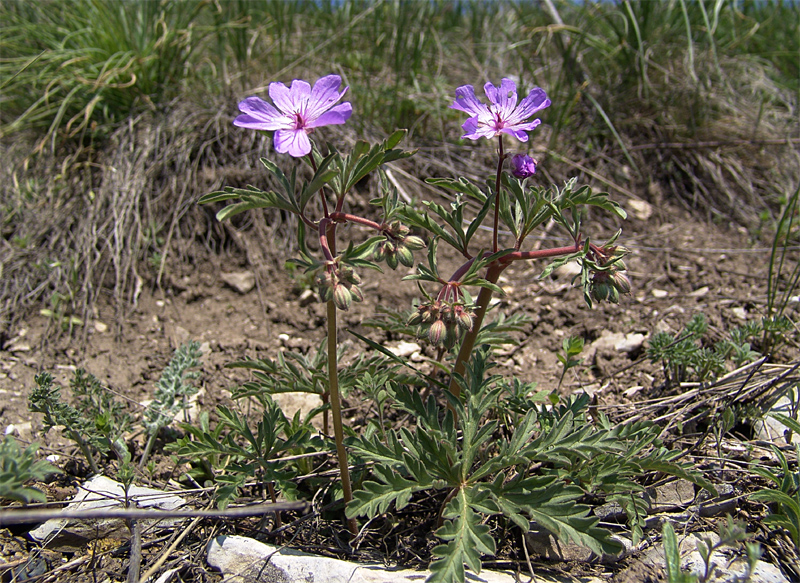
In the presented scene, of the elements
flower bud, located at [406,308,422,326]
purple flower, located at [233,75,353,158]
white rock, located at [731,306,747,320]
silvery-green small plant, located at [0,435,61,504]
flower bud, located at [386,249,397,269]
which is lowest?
white rock, located at [731,306,747,320]

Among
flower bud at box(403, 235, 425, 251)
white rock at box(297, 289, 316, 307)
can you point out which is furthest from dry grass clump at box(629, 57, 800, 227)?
flower bud at box(403, 235, 425, 251)

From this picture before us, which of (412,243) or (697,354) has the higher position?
(412,243)

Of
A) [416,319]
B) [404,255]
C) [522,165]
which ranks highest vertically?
[522,165]

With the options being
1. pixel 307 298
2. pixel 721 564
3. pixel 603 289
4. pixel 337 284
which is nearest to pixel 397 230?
pixel 337 284

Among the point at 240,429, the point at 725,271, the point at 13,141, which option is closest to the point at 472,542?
the point at 240,429

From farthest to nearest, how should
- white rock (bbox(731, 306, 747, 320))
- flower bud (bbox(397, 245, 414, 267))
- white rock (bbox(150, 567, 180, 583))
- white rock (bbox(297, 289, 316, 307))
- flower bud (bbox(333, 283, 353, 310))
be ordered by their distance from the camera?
white rock (bbox(297, 289, 316, 307)), white rock (bbox(731, 306, 747, 320)), white rock (bbox(150, 567, 180, 583)), flower bud (bbox(397, 245, 414, 267)), flower bud (bbox(333, 283, 353, 310))

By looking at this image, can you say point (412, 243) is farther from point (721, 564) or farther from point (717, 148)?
point (717, 148)

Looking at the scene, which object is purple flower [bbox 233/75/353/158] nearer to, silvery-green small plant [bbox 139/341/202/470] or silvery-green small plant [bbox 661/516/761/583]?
silvery-green small plant [bbox 139/341/202/470]

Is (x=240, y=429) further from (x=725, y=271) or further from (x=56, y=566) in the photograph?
(x=725, y=271)

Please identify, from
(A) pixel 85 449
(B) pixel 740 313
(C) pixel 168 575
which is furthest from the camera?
(B) pixel 740 313
